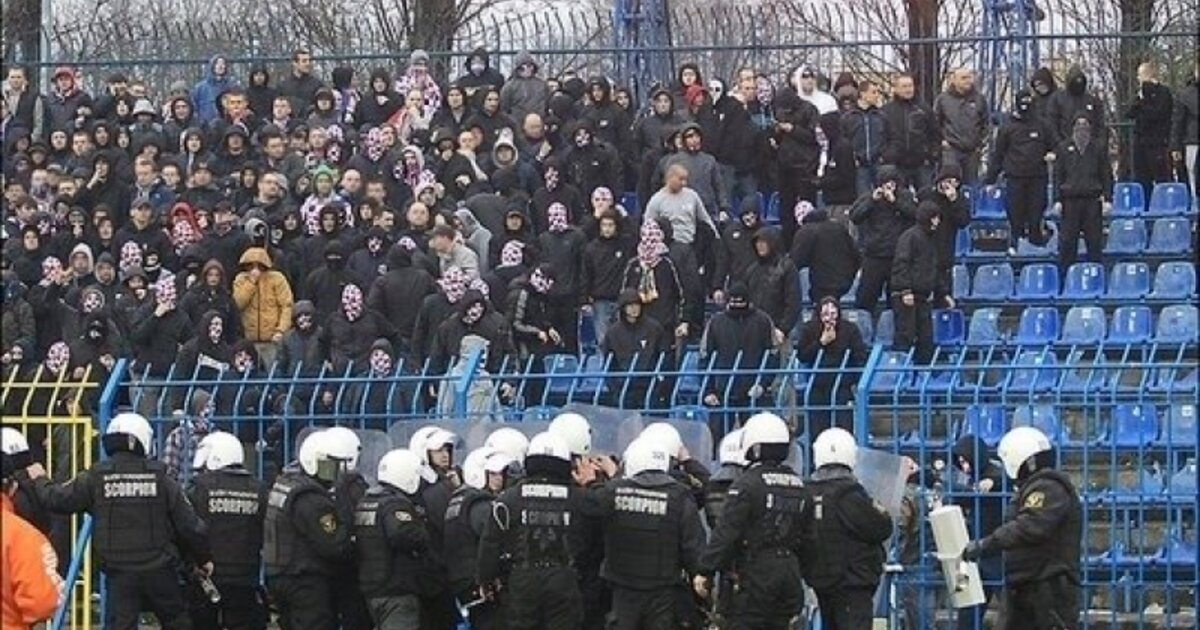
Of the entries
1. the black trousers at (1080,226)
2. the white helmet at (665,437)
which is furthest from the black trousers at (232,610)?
the black trousers at (1080,226)

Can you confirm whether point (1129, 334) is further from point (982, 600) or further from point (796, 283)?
point (982, 600)

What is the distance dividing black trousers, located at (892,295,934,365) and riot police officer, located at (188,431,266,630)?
589cm

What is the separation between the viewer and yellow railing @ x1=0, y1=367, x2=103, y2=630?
1836cm

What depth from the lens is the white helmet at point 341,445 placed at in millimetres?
17094

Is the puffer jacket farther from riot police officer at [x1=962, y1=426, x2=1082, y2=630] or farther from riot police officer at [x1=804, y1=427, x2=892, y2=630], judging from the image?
riot police officer at [x1=962, y1=426, x2=1082, y2=630]

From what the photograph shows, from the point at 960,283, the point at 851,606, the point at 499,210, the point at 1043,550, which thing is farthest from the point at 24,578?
the point at 960,283

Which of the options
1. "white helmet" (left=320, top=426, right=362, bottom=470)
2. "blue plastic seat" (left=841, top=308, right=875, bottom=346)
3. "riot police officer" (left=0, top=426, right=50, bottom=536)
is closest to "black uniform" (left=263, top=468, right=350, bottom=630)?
"white helmet" (left=320, top=426, right=362, bottom=470)

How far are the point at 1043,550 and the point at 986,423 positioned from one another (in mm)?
2296

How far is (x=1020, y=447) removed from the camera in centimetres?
1636

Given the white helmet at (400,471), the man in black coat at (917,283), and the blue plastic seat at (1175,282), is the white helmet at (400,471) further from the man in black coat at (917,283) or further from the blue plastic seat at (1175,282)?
the blue plastic seat at (1175,282)

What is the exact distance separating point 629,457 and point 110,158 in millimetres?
9933

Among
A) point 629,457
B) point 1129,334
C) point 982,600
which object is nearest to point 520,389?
point 629,457

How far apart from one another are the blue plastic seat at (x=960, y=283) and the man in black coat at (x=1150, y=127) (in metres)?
2.01

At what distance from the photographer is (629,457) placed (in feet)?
53.5
